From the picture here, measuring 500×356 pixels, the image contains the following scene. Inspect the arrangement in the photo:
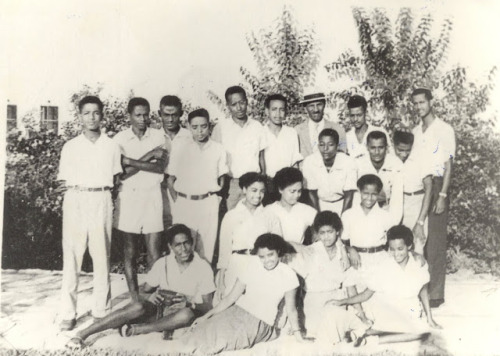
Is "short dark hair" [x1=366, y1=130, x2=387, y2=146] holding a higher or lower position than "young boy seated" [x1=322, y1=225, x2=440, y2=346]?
higher

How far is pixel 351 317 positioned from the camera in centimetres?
295

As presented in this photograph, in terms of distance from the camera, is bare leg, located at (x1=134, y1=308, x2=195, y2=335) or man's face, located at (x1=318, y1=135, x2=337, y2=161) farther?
man's face, located at (x1=318, y1=135, x2=337, y2=161)

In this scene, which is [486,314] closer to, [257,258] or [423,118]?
[423,118]

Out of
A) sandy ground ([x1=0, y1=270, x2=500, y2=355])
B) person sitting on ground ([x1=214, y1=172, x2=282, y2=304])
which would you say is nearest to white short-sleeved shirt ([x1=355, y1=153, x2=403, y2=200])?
person sitting on ground ([x1=214, y1=172, x2=282, y2=304])

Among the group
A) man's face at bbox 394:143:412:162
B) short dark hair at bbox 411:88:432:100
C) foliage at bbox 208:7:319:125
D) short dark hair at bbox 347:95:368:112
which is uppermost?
foliage at bbox 208:7:319:125

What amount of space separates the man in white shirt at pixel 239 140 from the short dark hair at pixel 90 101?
64 centimetres

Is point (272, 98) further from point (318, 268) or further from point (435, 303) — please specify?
point (435, 303)

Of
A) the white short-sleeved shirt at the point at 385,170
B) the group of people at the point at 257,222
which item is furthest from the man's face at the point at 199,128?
the white short-sleeved shirt at the point at 385,170

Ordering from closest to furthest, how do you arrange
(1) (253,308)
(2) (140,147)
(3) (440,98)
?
(1) (253,308) < (2) (140,147) < (3) (440,98)

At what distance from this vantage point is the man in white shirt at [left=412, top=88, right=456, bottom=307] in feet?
9.96

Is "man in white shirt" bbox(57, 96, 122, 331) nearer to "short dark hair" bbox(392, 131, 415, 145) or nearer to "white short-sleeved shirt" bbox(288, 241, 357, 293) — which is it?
"white short-sleeved shirt" bbox(288, 241, 357, 293)

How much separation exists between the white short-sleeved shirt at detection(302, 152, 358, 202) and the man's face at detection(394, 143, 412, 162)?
26cm

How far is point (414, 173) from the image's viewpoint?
119 inches

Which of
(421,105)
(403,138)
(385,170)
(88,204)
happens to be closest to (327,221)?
(385,170)
